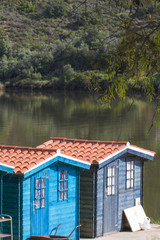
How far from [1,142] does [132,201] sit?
68.3 feet

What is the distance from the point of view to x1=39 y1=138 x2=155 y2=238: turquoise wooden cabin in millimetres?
12680

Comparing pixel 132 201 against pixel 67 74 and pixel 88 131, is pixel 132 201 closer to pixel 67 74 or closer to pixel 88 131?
pixel 88 131

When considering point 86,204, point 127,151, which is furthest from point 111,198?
point 127,151

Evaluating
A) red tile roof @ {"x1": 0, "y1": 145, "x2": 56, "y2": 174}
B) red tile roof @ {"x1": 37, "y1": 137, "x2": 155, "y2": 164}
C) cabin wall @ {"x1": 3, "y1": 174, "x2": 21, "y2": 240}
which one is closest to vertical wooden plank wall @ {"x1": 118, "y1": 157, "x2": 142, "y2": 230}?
red tile roof @ {"x1": 37, "y1": 137, "x2": 155, "y2": 164}

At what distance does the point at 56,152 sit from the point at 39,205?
1.06 metres

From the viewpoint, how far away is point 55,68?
94562mm

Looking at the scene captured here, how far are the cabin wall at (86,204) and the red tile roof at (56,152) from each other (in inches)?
18.9

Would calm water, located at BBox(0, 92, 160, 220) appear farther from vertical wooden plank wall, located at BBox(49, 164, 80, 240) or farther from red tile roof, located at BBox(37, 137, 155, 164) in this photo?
vertical wooden plank wall, located at BBox(49, 164, 80, 240)

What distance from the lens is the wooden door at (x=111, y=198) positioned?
12953 mm

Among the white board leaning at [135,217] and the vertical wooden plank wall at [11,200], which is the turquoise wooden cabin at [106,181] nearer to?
the white board leaning at [135,217]

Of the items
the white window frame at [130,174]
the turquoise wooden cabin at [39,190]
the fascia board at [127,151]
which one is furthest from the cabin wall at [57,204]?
the white window frame at [130,174]

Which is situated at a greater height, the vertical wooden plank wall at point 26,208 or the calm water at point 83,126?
the vertical wooden plank wall at point 26,208

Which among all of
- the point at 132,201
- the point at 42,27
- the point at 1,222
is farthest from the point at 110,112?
the point at 42,27

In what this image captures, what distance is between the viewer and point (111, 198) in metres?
13.1
